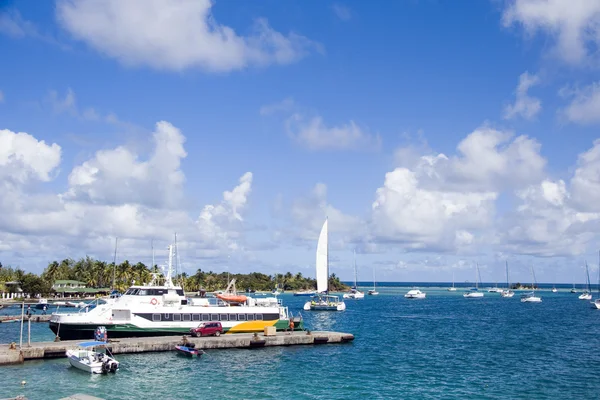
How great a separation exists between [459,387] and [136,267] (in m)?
169

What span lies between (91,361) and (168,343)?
11370 millimetres

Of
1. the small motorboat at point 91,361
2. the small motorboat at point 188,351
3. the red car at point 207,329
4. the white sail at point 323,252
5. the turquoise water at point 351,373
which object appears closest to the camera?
the turquoise water at point 351,373

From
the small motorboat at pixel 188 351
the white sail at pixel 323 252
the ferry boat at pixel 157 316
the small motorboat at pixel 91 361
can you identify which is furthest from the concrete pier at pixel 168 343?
the white sail at pixel 323 252

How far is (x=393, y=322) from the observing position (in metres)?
106

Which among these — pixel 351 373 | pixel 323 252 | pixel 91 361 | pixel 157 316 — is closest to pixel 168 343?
pixel 157 316

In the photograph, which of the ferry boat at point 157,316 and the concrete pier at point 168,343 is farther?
the ferry boat at point 157,316

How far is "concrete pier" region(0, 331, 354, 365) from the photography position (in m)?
48.7

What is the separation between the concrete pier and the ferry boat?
7.32 feet

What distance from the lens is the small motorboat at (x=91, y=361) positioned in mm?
45219

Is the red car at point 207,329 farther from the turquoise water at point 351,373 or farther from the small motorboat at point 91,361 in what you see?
the small motorboat at point 91,361

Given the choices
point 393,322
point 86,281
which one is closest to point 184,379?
point 393,322

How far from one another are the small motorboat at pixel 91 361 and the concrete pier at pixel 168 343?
14.3 feet

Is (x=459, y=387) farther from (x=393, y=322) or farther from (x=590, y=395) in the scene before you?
(x=393, y=322)

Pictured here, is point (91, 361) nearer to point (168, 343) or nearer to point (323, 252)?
point (168, 343)
